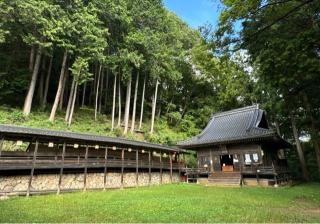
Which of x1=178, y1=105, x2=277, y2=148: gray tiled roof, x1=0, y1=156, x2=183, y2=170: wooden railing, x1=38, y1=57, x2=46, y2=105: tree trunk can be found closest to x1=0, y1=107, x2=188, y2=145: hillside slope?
x1=38, y1=57, x2=46, y2=105: tree trunk

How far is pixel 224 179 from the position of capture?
21.5 meters

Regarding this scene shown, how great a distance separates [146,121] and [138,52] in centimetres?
1024

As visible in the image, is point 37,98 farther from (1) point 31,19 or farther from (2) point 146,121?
(2) point 146,121

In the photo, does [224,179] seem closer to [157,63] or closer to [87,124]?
[87,124]

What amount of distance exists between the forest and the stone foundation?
23.8 ft

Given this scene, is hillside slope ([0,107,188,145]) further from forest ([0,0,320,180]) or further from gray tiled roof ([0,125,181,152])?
gray tiled roof ([0,125,181,152])

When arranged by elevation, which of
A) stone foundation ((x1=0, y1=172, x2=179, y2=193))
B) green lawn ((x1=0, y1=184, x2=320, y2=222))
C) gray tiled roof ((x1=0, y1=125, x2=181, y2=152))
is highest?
gray tiled roof ((x1=0, y1=125, x2=181, y2=152))

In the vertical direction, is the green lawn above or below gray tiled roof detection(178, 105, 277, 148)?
below

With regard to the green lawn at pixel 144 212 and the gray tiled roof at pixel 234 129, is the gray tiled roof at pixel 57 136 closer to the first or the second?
the green lawn at pixel 144 212

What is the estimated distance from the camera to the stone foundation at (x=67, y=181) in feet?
44.6

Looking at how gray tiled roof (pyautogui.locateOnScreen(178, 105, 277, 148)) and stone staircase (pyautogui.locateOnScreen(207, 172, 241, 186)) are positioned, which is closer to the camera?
stone staircase (pyautogui.locateOnScreen(207, 172, 241, 186))

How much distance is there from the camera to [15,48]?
2778cm

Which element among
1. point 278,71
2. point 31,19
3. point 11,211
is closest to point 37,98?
point 31,19

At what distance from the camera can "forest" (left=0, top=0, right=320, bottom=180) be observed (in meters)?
10.6
